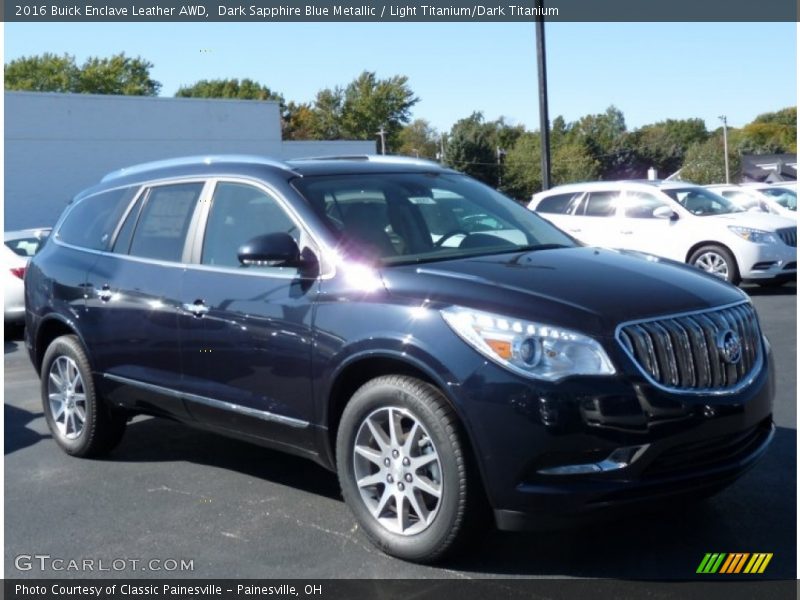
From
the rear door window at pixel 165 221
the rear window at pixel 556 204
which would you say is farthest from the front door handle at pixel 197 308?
the rear window at pixel 556 204

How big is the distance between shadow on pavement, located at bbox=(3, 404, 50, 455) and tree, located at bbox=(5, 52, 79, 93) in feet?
247

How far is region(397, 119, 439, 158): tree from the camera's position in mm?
96875

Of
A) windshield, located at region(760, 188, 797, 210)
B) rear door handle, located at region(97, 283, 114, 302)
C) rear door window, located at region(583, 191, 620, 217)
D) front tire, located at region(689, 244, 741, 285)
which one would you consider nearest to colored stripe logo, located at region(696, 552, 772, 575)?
rear door handle, located at region(97, 283, 114, 302)

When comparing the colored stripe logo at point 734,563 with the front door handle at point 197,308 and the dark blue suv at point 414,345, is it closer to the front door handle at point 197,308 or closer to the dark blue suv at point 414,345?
the dark blue suv at point 414,345

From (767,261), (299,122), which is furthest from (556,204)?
(299,122)

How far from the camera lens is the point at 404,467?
429cm

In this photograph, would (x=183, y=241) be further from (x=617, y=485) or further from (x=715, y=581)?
(x=715, y=581)

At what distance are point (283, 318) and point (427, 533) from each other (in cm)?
127

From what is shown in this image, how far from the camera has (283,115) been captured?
89.6 metres

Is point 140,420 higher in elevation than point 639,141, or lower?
lower

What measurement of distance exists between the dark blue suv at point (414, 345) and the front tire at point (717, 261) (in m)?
8.85

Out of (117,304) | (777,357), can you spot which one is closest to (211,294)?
(117,304)

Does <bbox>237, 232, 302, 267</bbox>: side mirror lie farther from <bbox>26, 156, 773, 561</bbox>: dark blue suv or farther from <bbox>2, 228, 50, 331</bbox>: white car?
<bbox>2, 228, 50, 331</bbox>: white car

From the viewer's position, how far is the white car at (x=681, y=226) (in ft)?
45.0
